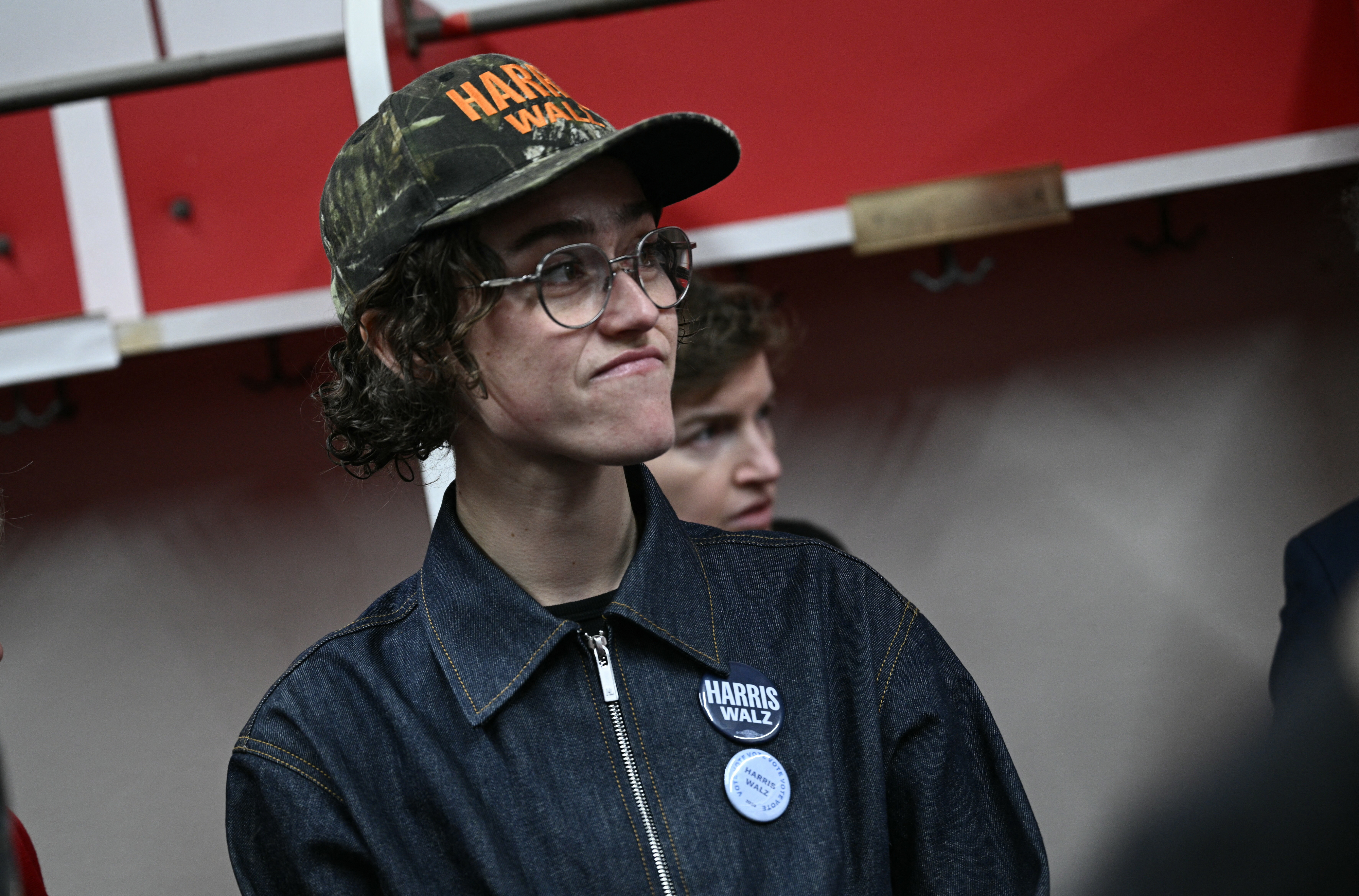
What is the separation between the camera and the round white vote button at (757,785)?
1.08m

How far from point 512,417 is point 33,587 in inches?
79.9

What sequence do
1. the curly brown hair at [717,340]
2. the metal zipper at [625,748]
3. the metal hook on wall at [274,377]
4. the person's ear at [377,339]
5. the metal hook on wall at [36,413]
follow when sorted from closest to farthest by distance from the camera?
the metal zipper at [625,748] < the person's ear at [377,339] < the curly brown hair at [717,340] < the metal hook on wall at [36,413] < the metal hook on wall at [274,377]

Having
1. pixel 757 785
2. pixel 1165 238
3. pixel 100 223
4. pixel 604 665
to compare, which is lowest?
pixel 757 785

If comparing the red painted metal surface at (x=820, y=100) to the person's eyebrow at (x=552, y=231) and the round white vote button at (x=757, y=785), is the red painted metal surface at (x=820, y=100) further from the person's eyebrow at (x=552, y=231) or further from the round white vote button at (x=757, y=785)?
the round white vote button at (x=757, y=785)

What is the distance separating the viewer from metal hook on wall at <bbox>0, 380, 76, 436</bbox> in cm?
243

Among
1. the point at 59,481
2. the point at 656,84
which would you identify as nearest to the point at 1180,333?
the point at 656,84

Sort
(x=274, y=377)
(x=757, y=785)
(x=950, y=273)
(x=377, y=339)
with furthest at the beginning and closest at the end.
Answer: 1. (x=274, y=377)
2. (x=950, y=273)
3. (x=377, y=339)
4. (x=757, y=785)

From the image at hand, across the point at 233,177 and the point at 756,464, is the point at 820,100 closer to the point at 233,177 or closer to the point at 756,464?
the point at 756,464

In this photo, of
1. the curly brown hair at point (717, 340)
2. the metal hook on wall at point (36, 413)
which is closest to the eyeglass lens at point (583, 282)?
the curly brown hair at point (717, 340)

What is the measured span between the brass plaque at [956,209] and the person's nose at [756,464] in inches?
14.8

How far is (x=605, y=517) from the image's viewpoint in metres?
1.21

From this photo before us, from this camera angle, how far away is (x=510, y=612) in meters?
1.16

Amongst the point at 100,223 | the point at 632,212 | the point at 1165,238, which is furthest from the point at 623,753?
the point at 1165,238

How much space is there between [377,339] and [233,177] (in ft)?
4.20
